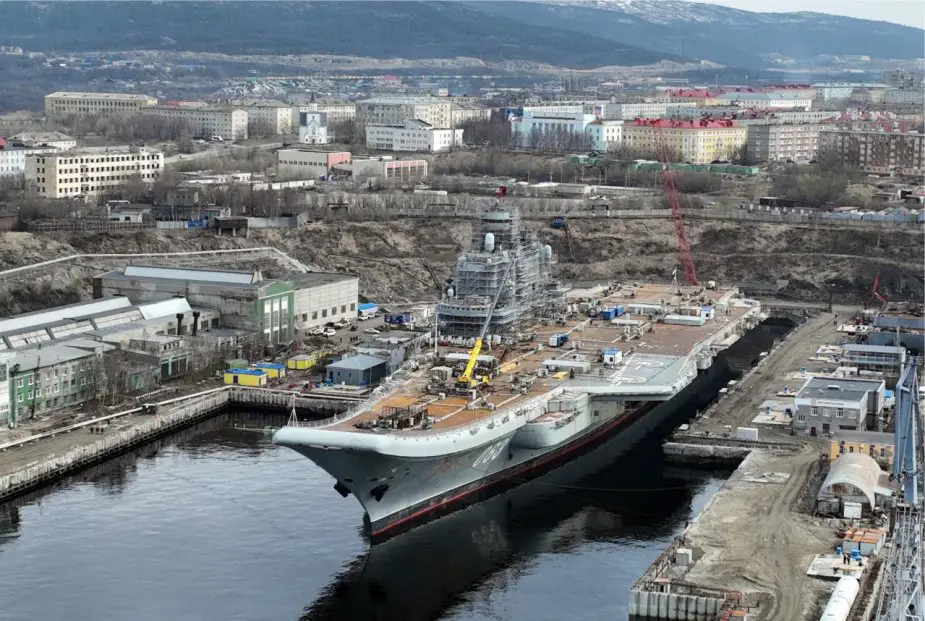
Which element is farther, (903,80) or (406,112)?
(903,80)

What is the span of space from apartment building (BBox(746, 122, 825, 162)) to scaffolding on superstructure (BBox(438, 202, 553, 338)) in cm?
4703

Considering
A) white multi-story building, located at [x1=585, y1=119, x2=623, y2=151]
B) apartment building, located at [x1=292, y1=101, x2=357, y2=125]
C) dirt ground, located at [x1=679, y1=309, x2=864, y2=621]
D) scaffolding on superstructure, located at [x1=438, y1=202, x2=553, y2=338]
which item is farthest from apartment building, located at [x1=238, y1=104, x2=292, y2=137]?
dirt ground, located at [x1=679, y1=309, x2=864, y2=621]

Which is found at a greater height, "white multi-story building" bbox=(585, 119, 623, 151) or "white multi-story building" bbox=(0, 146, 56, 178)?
"white multi-story building" bbox=(585, 119, 623, 151)

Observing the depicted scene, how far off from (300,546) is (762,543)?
8.68 meters

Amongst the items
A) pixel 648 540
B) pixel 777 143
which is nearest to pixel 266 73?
pixel 777 143

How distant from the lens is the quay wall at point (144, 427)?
3397 centimetres

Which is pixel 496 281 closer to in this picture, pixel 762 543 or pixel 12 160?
pixel 762 543

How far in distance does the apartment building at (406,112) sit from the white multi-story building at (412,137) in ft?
28.0

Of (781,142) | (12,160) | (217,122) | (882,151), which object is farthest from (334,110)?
(882,151)

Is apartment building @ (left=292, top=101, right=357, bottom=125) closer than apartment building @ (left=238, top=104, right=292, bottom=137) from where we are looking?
Result: No

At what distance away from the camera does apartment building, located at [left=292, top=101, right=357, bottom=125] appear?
107562 mm

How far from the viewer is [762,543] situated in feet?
96.6

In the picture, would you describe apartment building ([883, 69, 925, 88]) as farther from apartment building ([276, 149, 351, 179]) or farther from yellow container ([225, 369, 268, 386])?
yellow container ([225, 369, 268, 386])

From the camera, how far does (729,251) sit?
63.5 meters
